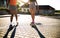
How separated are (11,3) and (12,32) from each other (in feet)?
1.59

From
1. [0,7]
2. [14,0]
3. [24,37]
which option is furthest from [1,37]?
[0,7]

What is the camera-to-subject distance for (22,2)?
281 centimetres

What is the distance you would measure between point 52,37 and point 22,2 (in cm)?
59

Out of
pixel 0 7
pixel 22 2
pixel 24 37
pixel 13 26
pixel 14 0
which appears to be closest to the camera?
pixel 14 0

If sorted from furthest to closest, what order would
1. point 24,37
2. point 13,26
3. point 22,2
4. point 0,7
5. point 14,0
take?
point 0,7, point 13,26, point 22,2, point 24,37, point 14,0

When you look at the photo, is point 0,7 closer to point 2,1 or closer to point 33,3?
point 2,1

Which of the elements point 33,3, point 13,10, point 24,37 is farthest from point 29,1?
point 24,37

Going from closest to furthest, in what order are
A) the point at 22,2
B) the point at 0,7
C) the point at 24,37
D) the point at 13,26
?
1. the point at 24,37
2. the point at 22,2
3. the point at 13,26
4. the point at 0,7

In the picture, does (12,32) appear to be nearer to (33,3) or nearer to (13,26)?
(13,26)

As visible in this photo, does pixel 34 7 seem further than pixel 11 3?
Yes

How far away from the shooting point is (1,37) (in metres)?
2.58

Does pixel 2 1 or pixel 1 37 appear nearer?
pixel 1 37

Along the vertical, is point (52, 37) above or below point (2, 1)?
below

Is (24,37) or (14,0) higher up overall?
(14,0)
